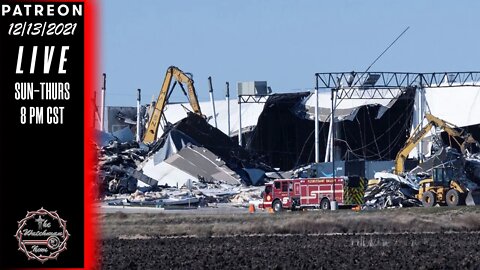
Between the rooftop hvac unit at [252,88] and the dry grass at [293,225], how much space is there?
47862 millimetres

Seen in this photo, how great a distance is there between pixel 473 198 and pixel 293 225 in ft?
74.7

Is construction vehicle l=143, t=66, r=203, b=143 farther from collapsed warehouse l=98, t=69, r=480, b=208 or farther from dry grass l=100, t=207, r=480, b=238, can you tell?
dry grass l=100, t=207, r=480, b=238

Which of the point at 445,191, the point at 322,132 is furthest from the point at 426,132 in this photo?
the point at 322,132

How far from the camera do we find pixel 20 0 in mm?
7574

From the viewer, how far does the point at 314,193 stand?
6581cm

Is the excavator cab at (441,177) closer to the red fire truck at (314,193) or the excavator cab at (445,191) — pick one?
the excavator cab at (445,191)

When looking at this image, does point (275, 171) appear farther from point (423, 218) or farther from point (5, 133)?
point (5, 133)

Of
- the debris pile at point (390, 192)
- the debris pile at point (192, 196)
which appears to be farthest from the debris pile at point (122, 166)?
the debris pile at point (390, 192)

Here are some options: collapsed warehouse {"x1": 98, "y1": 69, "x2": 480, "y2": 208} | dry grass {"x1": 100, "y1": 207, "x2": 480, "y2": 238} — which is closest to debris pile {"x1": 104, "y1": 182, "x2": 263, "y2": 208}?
collapsed warehouse {"x1": 98, "y1": 69, "x2": 480, "y2": 208}

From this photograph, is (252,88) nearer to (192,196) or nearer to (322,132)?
(322,132)

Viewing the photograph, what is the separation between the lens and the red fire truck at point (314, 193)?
65.4m

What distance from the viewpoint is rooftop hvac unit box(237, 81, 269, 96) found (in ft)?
327

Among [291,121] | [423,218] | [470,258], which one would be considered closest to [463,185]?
[423,218]

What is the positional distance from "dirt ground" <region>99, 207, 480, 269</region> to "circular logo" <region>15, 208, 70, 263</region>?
1492 centimetres
